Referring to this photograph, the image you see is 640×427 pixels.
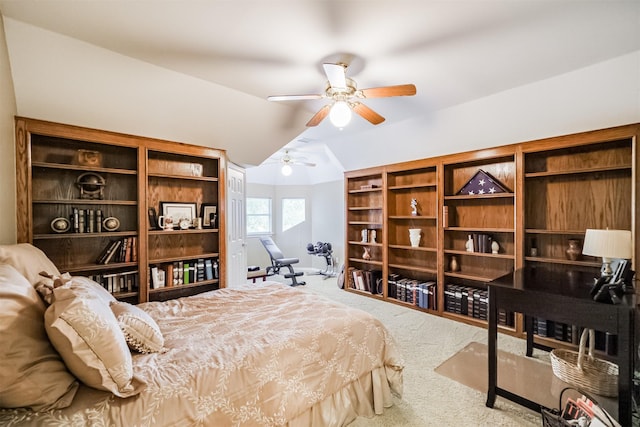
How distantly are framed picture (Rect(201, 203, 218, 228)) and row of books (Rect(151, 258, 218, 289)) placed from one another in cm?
46

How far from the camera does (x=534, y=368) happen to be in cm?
250

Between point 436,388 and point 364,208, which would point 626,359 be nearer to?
point 436,388

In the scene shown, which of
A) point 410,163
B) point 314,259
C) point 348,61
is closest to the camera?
point 348,61

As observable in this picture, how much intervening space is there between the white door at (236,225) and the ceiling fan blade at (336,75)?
2.29m

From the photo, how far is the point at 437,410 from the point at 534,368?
123 cm

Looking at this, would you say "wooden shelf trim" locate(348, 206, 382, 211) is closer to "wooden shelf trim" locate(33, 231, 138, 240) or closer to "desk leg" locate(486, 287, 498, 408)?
"desk leg" locate(486, 287, 498, 408)

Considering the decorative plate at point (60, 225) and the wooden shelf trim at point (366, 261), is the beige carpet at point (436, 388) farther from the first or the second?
the decorative plate at point (60, 225)

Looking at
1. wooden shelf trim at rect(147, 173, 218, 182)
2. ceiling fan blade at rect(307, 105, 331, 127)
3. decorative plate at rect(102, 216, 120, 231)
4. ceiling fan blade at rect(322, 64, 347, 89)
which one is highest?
ceiling fan blade at rect(322, 64, 347, 89)

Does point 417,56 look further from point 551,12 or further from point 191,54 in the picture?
point 191,54

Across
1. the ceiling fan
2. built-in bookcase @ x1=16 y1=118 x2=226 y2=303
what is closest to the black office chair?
built-in bookcase @ x1=16 y1=118 x2=226 y2=303

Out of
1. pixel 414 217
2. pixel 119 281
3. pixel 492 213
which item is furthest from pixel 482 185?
pixel 119 281

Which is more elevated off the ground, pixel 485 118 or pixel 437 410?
pixel 485 118

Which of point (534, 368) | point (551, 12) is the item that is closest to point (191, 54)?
point (551, 12)

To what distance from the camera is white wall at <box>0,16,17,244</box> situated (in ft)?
6.23
